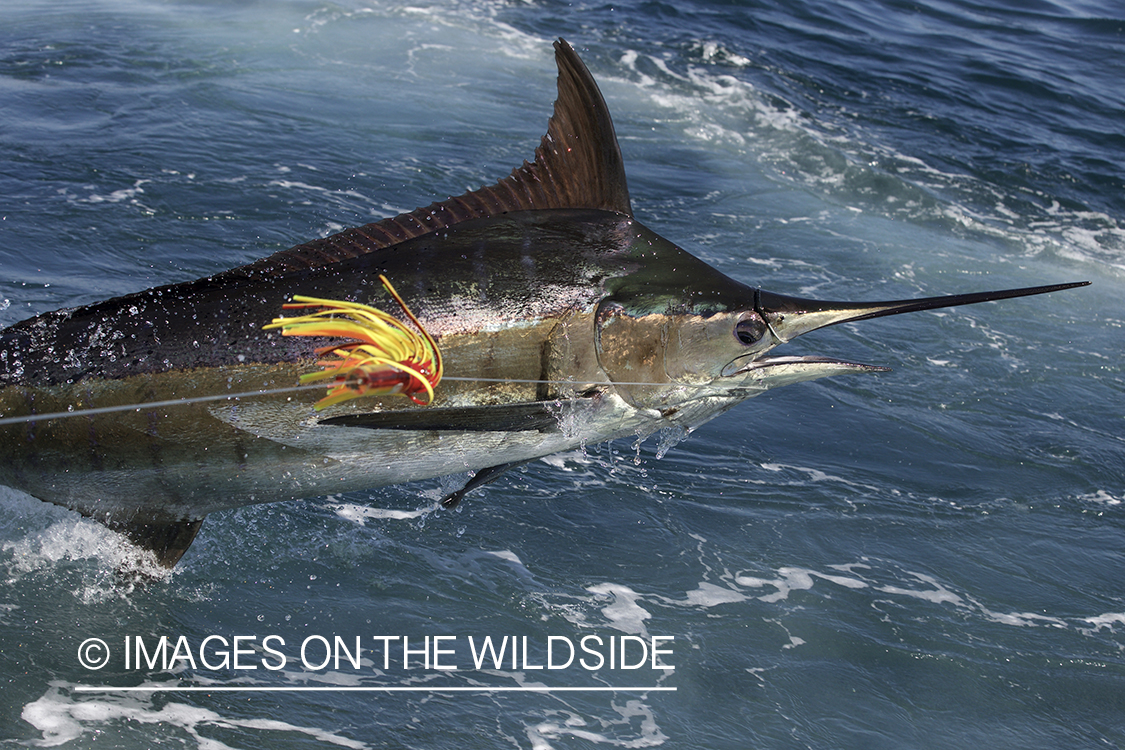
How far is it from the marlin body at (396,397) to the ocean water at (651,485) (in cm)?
82

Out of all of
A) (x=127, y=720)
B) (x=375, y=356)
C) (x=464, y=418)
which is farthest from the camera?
(x=127, y=720)

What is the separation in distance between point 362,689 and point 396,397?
1.25 m

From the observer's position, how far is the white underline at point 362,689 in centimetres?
362

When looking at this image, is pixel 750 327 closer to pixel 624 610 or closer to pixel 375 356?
pixel 375 356

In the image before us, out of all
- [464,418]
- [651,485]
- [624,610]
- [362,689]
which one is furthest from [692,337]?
[651,485]

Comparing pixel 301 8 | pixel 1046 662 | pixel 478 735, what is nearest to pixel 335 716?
pixel 478 735

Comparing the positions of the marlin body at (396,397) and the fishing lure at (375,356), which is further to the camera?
the marlin body at (396,397)

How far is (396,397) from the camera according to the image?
3.25 m

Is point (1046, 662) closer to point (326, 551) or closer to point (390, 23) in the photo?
point (326, 551)

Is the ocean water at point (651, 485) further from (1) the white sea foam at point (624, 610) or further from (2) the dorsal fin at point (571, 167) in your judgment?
(2) the dorsal fin at point (571, 167)

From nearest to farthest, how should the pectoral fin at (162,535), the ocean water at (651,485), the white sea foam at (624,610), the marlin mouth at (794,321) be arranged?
the marlin mouth at (794,321)
the pectoral fin at (162,535)
the ocean water at (651,485)
the white sea foam at (624,610)

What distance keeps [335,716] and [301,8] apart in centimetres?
1359

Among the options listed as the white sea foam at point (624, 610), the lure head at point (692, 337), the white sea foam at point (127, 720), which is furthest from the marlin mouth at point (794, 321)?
the white sea foam at point (127, 720)

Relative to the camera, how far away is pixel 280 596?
414 centimetres
